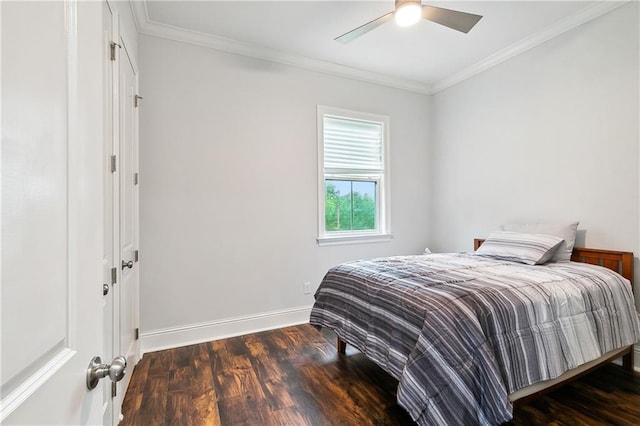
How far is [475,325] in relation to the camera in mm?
1527

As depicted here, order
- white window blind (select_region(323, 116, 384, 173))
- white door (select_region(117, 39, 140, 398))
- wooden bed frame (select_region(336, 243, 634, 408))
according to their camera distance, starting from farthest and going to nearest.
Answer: white window blind (select_region(323, 116, 384, 173)) < white door (select_region(117, 39, 140, 398)) < wooden bed frame (select_region(336, 243, 634, 408))

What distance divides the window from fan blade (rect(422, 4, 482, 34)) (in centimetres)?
158

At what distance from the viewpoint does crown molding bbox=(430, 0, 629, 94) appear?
101 inches

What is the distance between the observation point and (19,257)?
455mm

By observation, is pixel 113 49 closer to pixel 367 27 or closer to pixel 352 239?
pixel 367 27

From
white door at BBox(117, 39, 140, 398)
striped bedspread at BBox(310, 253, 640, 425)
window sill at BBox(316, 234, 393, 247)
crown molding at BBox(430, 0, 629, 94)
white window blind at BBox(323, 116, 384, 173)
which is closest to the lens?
striped bedspread at BBox(310, 253, 640, 425)

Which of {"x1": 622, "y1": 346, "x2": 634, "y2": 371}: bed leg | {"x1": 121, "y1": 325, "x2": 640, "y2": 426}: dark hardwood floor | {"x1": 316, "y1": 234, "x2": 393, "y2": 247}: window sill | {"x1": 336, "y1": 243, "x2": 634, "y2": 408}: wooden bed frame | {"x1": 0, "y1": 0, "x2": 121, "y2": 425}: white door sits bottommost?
{"x1": 121, "y1": 325, "x2": 640, "y2": 426}: dark hardwood floor

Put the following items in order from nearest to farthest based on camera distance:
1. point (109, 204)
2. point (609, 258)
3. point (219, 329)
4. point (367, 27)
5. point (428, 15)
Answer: point (109, 204), point (428, 15), point (367, 27), point (609, 258), point (219, 329)

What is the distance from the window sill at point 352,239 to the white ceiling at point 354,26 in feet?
6.39

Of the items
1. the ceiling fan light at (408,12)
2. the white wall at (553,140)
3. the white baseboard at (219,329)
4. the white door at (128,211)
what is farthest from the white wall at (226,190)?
the ceiling fan light at (408,12)

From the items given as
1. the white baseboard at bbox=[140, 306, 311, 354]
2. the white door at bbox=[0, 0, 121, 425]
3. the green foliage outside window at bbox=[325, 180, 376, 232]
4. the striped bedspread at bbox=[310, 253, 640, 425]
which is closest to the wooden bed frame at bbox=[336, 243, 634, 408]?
the striped bedspread at bbox=[310, 253, 640, 425]

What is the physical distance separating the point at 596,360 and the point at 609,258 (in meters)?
0.91

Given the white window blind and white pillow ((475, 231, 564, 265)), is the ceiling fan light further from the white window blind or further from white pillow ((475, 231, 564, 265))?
white pillow ((475, 231, 564, 265))

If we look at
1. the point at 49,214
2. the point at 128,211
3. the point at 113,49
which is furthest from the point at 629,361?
the point at 113,49
